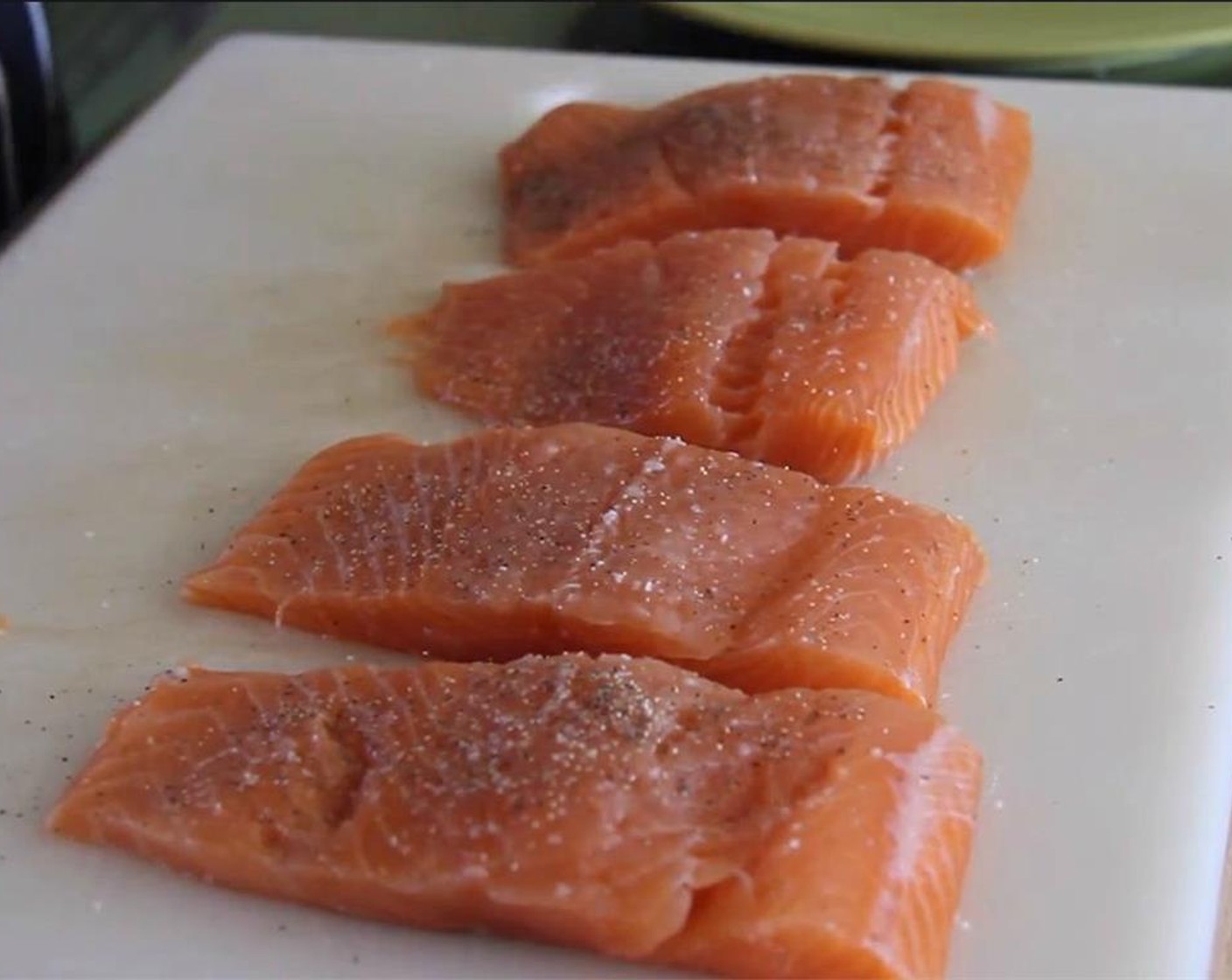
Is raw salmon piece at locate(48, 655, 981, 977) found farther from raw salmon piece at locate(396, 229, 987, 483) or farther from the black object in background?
the black object in background

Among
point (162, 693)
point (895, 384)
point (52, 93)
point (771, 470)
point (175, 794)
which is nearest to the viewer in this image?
point (175, 794)

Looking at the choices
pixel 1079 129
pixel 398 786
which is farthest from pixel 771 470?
pixel 1079 129

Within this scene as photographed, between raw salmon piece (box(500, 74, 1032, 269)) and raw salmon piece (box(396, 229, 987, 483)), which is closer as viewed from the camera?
raw salmon piece (box(396, 229, 987, 483))

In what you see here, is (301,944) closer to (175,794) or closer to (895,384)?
(175,794)

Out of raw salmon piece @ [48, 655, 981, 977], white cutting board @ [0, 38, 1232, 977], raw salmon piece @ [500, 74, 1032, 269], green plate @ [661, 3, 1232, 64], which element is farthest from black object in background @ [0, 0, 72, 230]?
raw salmon piece @ [48, 655, 981, 977]

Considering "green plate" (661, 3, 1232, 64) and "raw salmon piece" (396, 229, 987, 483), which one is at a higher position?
"green plate" (661, 3, 1232, 64)

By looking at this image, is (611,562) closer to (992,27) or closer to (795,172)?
(795,172)

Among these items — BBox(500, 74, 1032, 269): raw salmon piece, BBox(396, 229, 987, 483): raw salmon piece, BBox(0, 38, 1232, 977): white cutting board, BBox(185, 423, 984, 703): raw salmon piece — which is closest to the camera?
BBox(0, 38, 1232, 977): white cutting board
